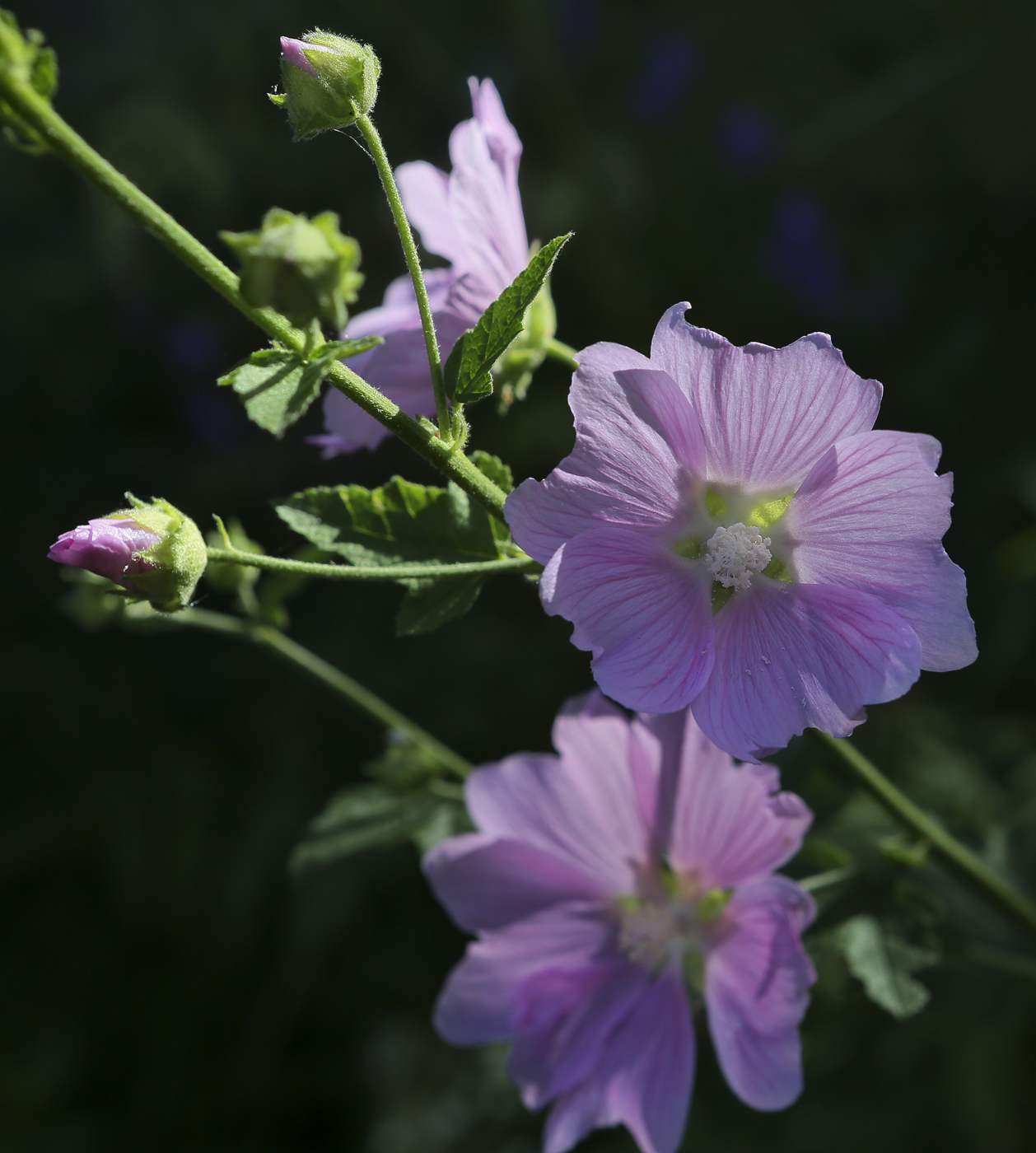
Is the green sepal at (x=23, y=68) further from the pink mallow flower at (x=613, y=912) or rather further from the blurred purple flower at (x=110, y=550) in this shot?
the pink mallow flower at (x=613, y=912)

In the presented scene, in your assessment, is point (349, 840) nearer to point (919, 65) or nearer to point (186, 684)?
point (186, 684)

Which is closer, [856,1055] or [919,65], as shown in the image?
[856,1055]

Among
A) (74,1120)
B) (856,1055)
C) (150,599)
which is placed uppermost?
(150,599)

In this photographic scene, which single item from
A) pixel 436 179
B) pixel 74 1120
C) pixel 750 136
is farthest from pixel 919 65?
pixel 74 1120

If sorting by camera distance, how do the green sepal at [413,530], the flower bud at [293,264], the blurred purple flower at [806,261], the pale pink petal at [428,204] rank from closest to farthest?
1. the flower bud at [293,264]
2. the green sepal at [413,530]
3. the pale pink petal at [428,204]
4. the blurred purple flower at [806,261]

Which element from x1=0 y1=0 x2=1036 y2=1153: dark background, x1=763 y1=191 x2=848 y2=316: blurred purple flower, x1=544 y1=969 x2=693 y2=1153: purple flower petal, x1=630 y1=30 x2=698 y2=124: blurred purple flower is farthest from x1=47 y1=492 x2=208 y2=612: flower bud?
x1=630 y1=30 x2=698 y2=124: blurred purple flower

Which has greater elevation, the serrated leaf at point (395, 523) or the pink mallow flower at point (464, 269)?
the pink mallow flower at point (464, 269)

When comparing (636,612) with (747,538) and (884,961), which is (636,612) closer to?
(747,538)

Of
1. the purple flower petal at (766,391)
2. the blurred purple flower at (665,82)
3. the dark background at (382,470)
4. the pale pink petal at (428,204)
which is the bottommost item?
the dark background at (382,470)

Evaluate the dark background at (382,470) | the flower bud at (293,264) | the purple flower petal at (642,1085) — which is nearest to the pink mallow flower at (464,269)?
the flower bud at (293,264)
